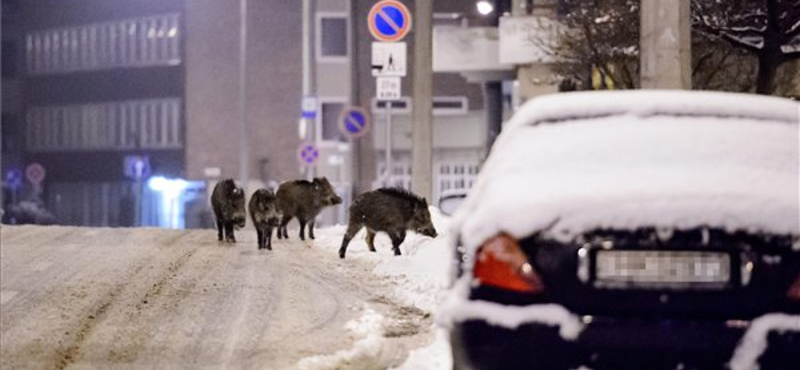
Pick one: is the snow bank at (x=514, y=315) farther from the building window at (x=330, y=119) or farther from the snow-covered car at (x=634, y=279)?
the building window at (x=330, y=119)

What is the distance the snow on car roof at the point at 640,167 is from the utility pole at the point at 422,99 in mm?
16229

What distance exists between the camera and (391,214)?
14.3 m

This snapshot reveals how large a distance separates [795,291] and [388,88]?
14.7 meters

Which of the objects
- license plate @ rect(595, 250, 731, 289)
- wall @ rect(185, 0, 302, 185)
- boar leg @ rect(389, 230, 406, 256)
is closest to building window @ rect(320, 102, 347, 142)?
wall @ rect(185, 0, 302, 185)

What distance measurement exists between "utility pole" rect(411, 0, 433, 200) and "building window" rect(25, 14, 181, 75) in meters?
32.4

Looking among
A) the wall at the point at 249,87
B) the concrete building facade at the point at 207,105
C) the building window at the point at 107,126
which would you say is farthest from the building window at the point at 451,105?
the building window at the point at 107,126

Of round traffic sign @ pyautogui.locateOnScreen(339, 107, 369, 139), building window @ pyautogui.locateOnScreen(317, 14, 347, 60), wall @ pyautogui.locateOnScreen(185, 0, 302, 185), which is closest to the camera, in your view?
round traffic sign @ pyautogui.locateOnScreen(339, 107, 369, 139)

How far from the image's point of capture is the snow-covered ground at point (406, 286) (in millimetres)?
7660

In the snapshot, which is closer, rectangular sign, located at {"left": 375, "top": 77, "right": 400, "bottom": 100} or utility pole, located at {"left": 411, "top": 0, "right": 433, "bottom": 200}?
rectangular sign, located at {"left": 375, "top": 77, "right": 400, "bottom": 100}

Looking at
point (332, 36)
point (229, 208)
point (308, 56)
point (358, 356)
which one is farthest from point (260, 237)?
point (332, 36)

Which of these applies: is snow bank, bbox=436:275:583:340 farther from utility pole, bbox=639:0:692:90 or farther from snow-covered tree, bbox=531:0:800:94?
snow-covered tree, bbox=531:0:800:94

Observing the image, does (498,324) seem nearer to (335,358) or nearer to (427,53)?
(335,358)

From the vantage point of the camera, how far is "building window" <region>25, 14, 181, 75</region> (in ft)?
182

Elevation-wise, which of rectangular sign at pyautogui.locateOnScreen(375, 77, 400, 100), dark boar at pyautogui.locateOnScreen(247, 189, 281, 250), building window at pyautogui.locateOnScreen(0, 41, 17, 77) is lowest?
dark boar at pyautogui.locateOnScreen(247, 189, 281, 250)
